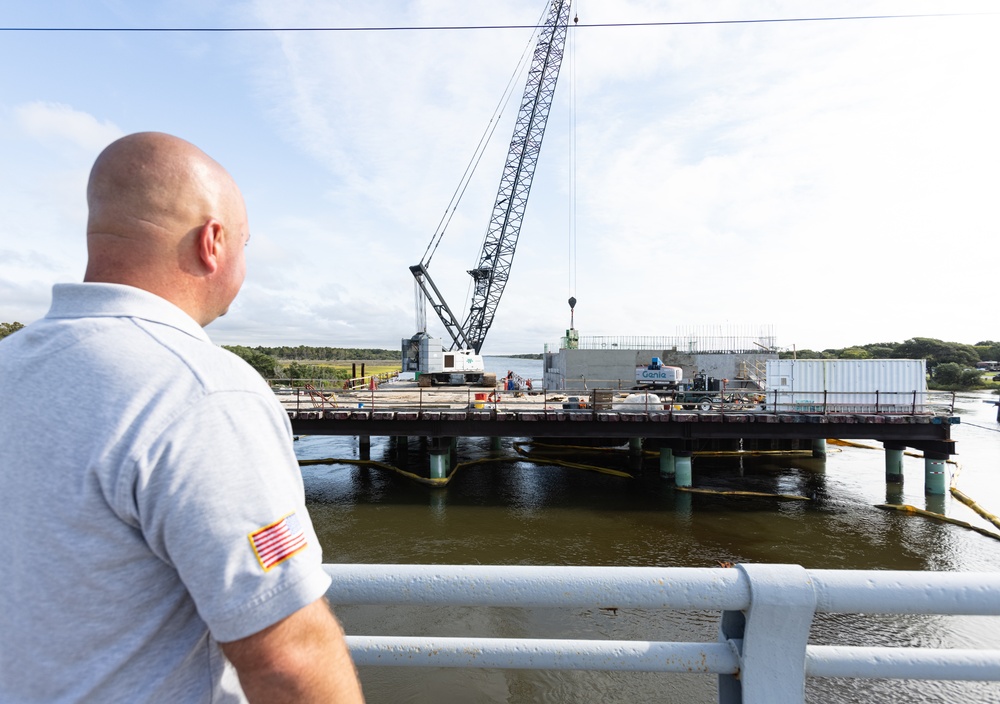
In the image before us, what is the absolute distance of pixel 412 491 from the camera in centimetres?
2219

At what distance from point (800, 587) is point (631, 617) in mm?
10736

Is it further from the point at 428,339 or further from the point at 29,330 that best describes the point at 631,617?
the point at 428,339

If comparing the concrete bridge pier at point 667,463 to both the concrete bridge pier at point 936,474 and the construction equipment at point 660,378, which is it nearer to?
the construction equipment at point 660,378

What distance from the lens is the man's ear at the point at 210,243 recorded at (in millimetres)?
1386

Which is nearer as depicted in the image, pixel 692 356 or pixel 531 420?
pixel 531 420

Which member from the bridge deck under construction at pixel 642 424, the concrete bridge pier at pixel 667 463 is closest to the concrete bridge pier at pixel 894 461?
the bridge deck under construction at pixel 642 424

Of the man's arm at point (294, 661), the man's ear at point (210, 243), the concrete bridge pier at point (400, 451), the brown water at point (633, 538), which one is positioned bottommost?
the brown water at point (633, 538)

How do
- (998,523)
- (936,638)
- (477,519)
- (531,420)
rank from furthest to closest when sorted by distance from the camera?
(531,420) < (477,519) < (998,523) < (936,638)

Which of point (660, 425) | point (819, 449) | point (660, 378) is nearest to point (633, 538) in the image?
point (660, 425)

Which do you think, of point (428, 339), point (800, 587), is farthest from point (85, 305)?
point (428, 339)

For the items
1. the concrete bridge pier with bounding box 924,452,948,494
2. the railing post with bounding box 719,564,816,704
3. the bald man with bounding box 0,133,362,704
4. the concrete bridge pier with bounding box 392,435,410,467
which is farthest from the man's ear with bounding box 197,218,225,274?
the concrete bridge pier with bounding box 924,452,948,494

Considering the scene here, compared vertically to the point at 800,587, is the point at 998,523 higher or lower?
lower

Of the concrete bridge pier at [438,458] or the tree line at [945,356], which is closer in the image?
the concrete bridge pier at [438,458]

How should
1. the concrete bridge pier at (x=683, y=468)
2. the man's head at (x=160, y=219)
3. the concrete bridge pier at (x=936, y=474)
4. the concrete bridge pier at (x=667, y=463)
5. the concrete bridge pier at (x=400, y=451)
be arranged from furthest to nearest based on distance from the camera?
the concrete bridge pier at (x=400, y=451), the concrete bridge pier at (x=667, y=463), the concrete bridge pier at (x=683, y=468), the concrete bridge pier at (x=936, y=474), the man's head at (x=160, y=219)
